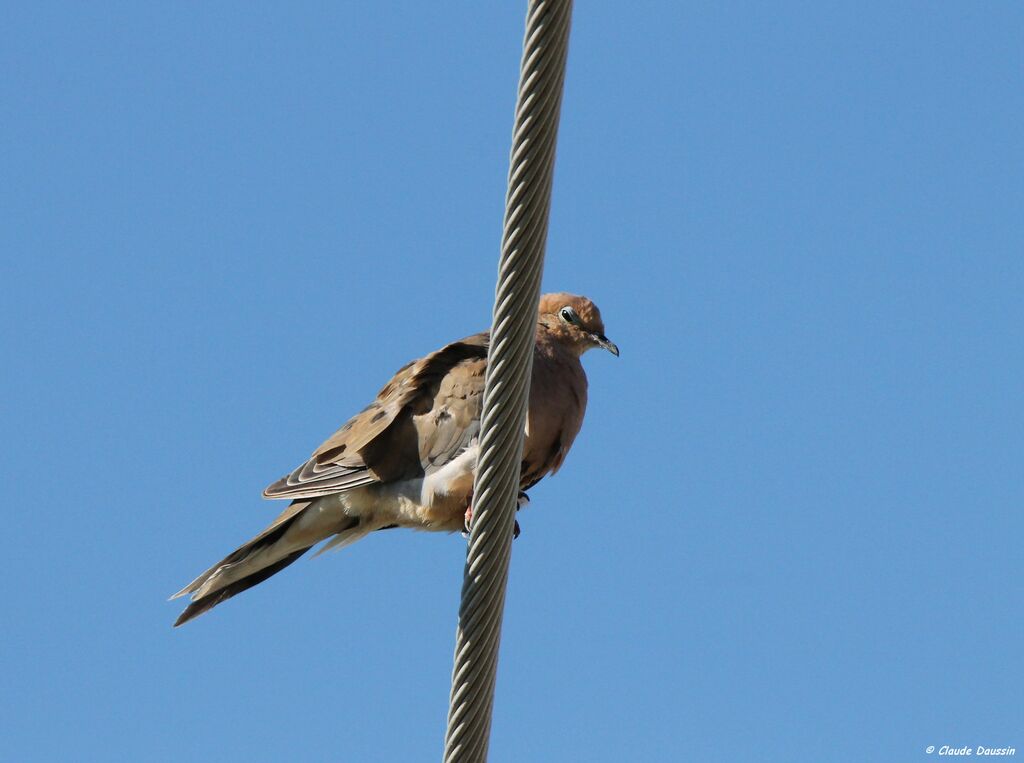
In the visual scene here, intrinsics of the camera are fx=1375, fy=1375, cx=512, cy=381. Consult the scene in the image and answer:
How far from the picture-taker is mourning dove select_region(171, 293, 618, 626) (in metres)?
5.63

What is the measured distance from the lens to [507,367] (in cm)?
295

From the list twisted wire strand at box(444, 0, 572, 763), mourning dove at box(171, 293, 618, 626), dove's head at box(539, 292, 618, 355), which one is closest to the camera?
twisted wire strand at box(444, 0, 572, 763)

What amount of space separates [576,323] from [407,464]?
1345 mm

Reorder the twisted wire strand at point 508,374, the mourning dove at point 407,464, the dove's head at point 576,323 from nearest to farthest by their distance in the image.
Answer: the twisted wire strand at point 508,374 < the mourning dove at point 407,464 < the dove's head at point 576,323

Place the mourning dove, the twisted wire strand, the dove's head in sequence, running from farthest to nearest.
A: the dove's head < the mourning dove < the twisted wire strand

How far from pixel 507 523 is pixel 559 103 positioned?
0.92 m

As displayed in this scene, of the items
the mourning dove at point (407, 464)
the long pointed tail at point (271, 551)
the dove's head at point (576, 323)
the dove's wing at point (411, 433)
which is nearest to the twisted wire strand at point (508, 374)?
the mourning dove at point (407, 464)

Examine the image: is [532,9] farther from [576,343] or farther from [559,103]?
[576,343]

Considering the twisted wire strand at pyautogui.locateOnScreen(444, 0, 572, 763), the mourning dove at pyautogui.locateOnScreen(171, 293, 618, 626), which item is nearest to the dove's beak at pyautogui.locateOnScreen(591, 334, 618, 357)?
the mourning dove at pyautogui.locateOnScreen(171, 293, 618, 626)

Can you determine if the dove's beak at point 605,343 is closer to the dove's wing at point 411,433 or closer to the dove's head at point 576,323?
the dove's head at point 576,323

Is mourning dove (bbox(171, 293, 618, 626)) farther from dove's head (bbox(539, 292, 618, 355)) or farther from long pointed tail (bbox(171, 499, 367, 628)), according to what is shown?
dove's head (bbox(539, 292, 618, 355))

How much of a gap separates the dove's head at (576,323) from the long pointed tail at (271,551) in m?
1.41

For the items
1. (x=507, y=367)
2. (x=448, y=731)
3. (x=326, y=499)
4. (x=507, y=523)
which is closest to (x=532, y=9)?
(x=507, y=367)

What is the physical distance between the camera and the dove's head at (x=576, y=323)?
21.8 feet
